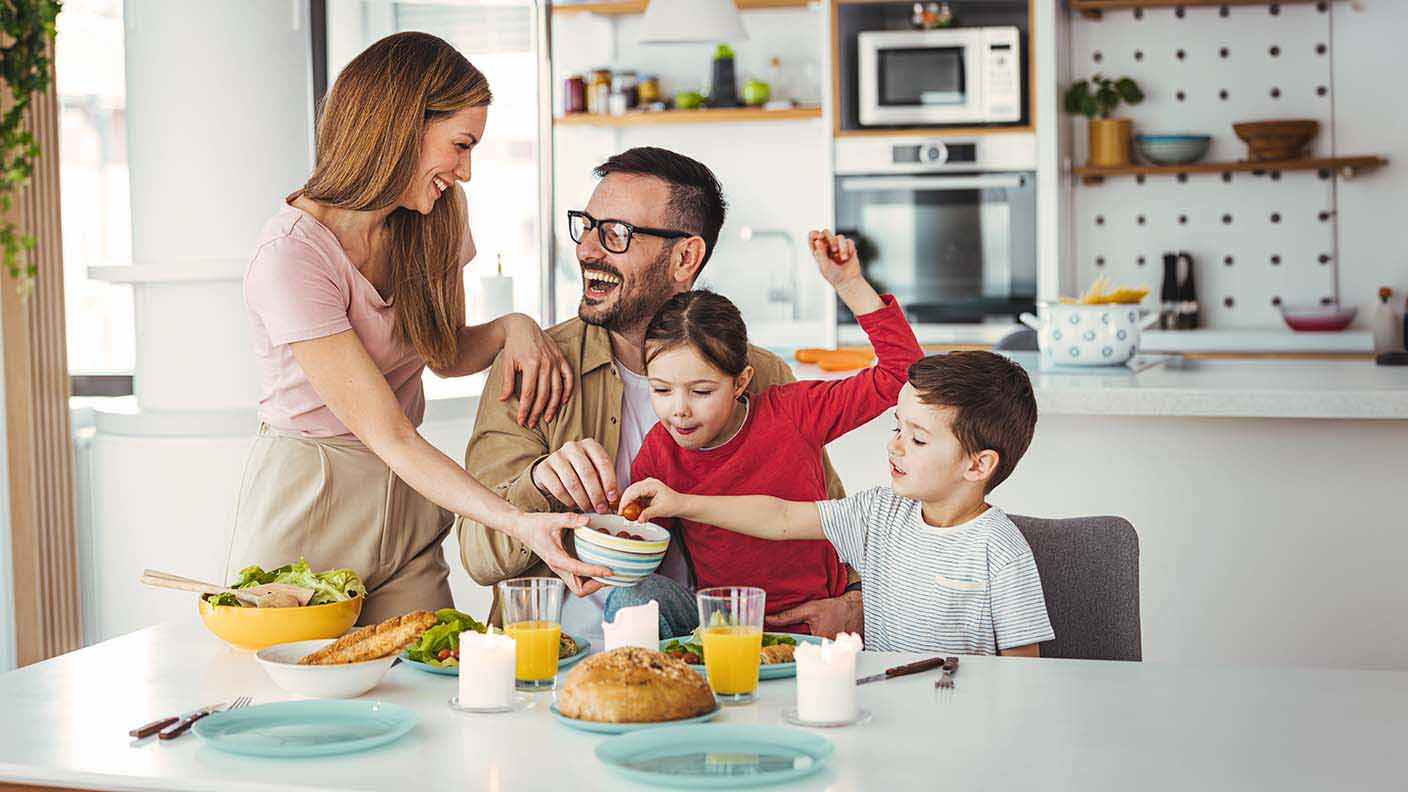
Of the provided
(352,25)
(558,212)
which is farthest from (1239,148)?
(352,25)

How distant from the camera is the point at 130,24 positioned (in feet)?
9.26

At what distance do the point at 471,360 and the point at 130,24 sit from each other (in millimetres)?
1148

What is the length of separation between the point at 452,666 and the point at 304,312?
1.92ft

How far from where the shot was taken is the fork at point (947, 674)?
1517 millimetres

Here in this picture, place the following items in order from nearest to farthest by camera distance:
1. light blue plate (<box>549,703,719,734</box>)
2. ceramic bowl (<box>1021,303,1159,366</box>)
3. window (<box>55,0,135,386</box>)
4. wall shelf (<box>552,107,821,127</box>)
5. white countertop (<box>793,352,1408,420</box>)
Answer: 1. light blue plate (<box>549,703,719,734</box>)
2. white countertop (<box>793,352,1408,420</box>)
3. ceramic bowl (<box>1021,303,1159,366</box>)
4. window (<box>55,0,135,386</box>)
5. wall shelf (<box>552,107,821,127</box>)

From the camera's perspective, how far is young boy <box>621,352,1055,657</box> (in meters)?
1.87

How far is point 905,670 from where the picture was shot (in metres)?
1.56

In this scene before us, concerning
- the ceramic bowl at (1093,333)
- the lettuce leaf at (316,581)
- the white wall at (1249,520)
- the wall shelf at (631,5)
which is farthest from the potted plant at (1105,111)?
the lettuce leaf at (316,581)

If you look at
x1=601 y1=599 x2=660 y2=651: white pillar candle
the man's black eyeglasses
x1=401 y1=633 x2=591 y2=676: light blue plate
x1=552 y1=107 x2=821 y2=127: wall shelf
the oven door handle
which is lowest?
x1=401 y1=633 x2=591 y2=676: light blue plate

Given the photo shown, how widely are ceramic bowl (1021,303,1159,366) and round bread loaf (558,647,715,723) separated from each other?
191 centimetres

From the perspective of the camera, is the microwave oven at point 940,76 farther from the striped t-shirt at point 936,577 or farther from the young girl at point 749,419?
the striped t-shirt at point 936,577

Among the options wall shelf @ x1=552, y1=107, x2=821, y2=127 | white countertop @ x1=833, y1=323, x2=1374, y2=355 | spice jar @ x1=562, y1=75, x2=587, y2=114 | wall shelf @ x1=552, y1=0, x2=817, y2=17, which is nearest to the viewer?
white countertop @ x1=833, y1=323, x2=1374, y2=355

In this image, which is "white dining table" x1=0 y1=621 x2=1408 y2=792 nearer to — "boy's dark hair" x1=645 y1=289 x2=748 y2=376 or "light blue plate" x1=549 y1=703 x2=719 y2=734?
"light blue plate" x1=549 y1=703 x2=719 y2=734

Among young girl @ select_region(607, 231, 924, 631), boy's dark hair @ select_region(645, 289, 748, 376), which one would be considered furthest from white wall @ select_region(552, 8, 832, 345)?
boy's dark hair @ select_region(645, 289, 748, 376)
